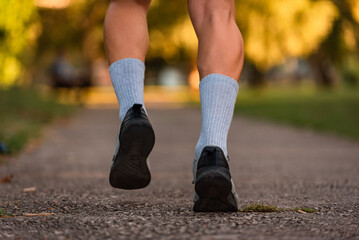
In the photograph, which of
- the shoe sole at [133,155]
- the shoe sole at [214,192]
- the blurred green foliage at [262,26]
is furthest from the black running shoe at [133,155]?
the blurred green foliage at [262,26]

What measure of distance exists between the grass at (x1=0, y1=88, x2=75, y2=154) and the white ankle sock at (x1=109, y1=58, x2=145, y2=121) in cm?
274

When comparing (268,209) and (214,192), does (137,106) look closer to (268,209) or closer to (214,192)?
(214,192)

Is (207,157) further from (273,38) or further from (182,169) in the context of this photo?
(273,38)

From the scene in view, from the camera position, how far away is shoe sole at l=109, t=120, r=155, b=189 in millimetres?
2291

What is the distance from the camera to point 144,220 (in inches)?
85.3

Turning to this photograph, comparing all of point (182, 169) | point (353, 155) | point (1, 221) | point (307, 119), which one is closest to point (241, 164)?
point (182, 169)

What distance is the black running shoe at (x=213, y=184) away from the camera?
7.20ft

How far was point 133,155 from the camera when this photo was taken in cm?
230

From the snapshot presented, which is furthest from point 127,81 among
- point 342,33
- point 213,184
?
point 342,33

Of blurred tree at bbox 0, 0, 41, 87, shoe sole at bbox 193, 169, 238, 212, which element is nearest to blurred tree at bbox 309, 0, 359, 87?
blurred tree at bbox 0, 0, 41, 87

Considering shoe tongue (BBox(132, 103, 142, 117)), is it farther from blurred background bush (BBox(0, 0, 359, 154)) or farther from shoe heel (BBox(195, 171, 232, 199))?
blurred background bush (BBox(0, 0, 359, 154))

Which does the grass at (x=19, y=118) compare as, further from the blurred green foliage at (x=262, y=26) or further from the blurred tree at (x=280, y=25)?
the blurred tree at (x=280, y=25)

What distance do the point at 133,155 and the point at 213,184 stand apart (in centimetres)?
32

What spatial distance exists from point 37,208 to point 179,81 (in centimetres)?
5450
